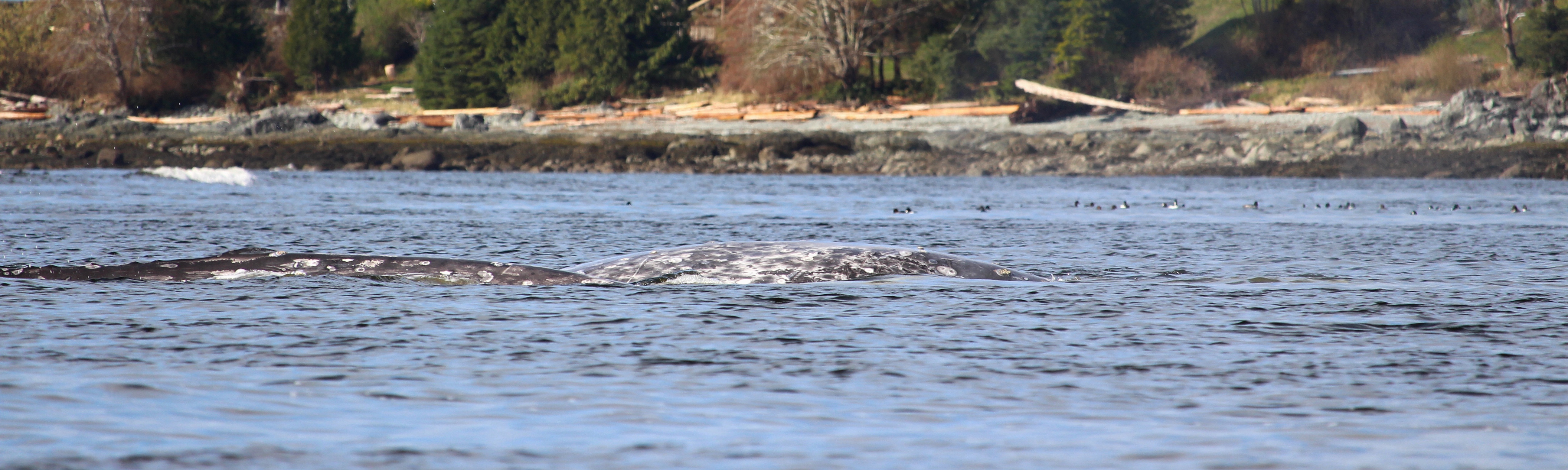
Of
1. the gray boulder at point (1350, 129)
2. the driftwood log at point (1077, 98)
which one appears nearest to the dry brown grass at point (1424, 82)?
the gray boulder at point (1350, 129)

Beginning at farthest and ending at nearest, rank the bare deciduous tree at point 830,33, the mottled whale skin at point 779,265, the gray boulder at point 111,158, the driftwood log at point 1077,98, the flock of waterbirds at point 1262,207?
the bare deciduous tree at point 830,33
the gray boulder at point 111,158
the driftwood log at point 1077,98
the flock of waterbirds at point 1262,207
the mottled whale skin at point 779,265

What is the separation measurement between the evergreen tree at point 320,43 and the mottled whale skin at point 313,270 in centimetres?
5292

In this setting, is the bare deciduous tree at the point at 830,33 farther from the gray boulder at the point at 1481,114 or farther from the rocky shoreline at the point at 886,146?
the gray boulder at the point at 1481,114

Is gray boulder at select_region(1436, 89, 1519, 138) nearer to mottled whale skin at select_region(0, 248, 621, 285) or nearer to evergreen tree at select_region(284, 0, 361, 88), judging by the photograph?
mottled whale skin at select_region(0, 248, 621, 285)

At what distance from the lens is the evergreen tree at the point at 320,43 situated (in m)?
59.1

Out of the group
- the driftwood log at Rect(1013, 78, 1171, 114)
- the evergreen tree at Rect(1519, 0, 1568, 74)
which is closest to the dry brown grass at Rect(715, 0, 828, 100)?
the driftwood log at Rect(1013, 78, 1171, 114)

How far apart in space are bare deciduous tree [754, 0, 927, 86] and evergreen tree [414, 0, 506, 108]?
11.8m

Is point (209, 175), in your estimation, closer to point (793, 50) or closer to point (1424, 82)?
point (793, 50)

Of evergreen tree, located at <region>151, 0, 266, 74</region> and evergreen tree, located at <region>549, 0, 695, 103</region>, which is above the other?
evergreen tree, located at <region>151, 0, 266, 74</region>

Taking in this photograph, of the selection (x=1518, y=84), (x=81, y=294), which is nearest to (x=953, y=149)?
(x=1518, y=84)

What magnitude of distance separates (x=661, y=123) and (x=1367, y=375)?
37.1 metres

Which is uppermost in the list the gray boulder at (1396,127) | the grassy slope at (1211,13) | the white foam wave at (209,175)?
the grassy slope at (1211,13)

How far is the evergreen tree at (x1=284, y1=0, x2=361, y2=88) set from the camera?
5906cm

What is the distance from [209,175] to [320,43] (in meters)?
30.2
